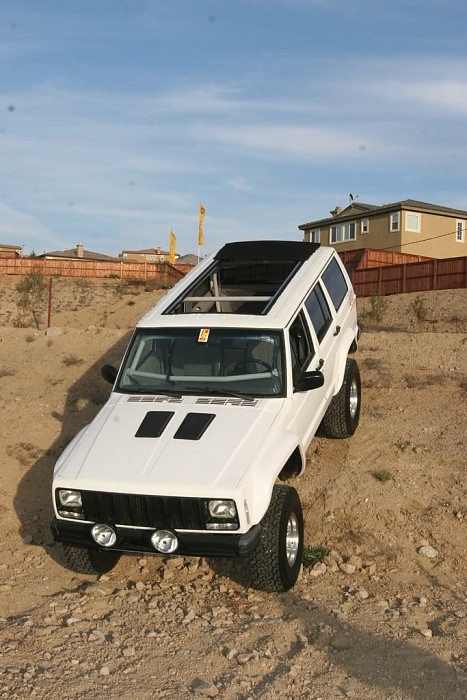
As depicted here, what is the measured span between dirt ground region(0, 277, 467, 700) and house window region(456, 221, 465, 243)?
34267 mm

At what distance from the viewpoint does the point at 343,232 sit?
144 ft

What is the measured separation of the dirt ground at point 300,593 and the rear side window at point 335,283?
1.64 m

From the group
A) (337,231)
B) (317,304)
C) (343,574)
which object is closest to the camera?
(343,574)

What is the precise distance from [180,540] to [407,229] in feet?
123

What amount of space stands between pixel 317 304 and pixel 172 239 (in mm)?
34232

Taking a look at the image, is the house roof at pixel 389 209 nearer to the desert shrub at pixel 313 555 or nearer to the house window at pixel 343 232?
the house window at pixel 343 232

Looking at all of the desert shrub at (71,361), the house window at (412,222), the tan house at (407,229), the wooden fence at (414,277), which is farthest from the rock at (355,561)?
the house window at (412,222)

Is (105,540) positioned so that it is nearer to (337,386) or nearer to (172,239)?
(337,386)

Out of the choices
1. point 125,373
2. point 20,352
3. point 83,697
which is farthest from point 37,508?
point 20,352

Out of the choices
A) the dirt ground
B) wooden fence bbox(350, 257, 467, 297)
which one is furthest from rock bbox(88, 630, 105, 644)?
wooden fence bbox(350, 257, 467, 297)

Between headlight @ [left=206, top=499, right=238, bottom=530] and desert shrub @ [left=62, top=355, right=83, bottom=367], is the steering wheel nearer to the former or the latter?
headlight @ [left=206, top=499, right=238, bottom=530]

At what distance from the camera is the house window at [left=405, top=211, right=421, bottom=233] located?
4012 centimetres

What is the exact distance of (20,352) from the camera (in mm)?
13523

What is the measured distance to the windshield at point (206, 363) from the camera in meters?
6.11
